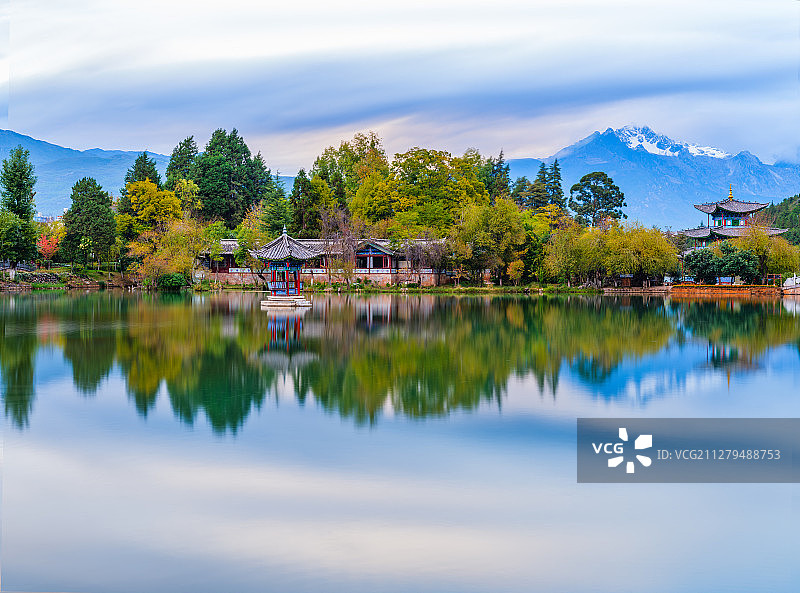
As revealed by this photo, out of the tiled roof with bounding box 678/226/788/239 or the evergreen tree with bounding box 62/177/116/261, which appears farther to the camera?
the tiled roof with bounding box 678/226/788/239

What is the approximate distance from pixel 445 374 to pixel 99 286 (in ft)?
128

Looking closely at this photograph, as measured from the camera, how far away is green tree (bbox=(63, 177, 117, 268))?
Answer: 4494cm

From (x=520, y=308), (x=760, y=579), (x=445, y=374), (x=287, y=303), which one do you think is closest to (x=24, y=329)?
(x=287, y=303)

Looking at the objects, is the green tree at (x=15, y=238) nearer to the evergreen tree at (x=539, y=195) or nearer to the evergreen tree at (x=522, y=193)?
the evergreen tree at (x=522, y=193)

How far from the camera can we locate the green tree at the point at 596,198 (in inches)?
2628

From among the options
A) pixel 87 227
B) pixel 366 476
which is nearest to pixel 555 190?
pixel 87 227

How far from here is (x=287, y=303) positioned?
28297mm

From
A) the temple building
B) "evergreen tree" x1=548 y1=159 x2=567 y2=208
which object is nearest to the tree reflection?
the temple building

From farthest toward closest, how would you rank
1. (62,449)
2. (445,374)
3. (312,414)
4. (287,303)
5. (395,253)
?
1. (395,253)
2. (287,303)
3. (445,374)
4. (312,414)
5. (62,449)

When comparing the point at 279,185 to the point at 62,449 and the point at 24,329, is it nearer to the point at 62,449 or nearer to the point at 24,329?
the point at 24,329

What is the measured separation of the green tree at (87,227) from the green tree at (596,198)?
39.6 meters

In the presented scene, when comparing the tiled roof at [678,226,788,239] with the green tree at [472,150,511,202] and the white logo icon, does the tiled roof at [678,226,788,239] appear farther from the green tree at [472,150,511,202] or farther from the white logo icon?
the white logo icon

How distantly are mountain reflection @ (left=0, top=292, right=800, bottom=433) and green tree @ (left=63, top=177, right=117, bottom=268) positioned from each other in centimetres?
1818

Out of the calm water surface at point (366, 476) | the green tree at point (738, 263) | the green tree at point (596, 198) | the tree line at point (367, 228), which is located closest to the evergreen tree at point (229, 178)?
the tree line at point (367, 228)
